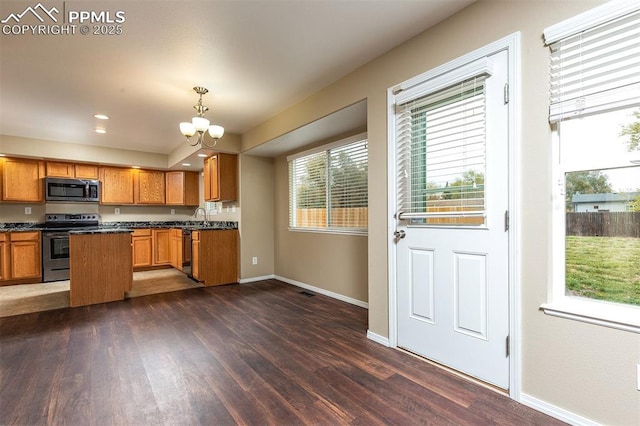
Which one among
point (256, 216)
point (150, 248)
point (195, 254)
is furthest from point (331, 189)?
point (150, 248)

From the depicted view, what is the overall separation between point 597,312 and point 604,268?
26 cm

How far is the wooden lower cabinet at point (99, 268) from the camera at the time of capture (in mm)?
3686

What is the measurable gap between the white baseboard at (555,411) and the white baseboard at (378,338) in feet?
3.25

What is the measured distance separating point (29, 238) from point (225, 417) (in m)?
5.68

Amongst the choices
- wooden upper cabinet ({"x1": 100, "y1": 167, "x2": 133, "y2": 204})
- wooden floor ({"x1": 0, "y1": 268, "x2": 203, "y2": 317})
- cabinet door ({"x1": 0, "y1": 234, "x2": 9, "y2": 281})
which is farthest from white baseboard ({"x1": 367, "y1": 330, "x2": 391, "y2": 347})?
cabinet door ({"x1": 0, "y1": 234, "x2": 9, "y2": 281})

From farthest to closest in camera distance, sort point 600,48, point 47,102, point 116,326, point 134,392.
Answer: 1. point 47,102
2. point 116,326
3. point 134,392
4. point 600,48

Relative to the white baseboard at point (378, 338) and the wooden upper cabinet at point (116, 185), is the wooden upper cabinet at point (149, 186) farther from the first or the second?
the white baseboard at point (378, 338)

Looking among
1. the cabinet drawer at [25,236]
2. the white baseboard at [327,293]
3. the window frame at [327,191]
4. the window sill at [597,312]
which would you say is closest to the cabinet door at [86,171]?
the cabinet drawer at [25,236]

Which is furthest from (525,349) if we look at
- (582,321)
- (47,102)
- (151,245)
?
(151,245)

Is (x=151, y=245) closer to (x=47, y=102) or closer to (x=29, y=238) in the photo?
(x=29, y=238)

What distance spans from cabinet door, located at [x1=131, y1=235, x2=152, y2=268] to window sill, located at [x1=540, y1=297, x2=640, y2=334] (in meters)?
6.65

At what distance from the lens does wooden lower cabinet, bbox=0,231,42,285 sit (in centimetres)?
486

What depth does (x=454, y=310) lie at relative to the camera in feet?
6.75

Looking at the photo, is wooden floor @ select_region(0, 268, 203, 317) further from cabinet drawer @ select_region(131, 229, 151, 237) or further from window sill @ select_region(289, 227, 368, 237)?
window sill @ select_region(289, 227, 368, 237)
